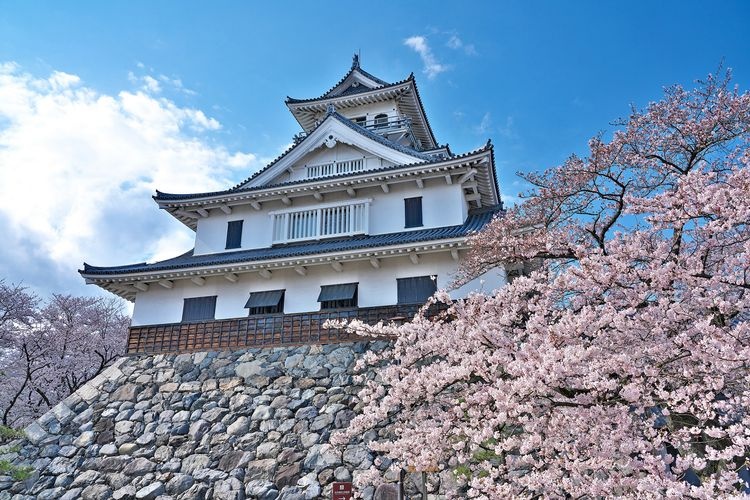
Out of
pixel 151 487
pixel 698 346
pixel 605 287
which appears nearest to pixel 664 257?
pixel 605 287

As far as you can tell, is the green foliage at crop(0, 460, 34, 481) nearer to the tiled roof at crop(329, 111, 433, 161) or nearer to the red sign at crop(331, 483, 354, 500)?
the red sign at crop(331, 483, 354, 500)

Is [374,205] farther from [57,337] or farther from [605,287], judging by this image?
[57,337]

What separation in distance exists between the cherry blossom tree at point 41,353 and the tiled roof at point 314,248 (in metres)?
6.87

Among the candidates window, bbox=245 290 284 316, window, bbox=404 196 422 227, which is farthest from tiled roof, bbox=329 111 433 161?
window, bbox=245 290 284 316

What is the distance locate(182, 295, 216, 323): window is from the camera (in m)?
14.6

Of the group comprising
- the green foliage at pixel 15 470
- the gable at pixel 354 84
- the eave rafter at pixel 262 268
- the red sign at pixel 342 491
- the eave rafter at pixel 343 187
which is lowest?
the red sign at pixel 342 491

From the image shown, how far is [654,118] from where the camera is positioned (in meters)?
7.98

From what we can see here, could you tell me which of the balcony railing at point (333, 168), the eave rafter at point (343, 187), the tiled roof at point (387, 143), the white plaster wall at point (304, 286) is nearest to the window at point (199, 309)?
the white plaster wall at point (304, 286)

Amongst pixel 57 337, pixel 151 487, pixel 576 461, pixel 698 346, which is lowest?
pixel 151 487

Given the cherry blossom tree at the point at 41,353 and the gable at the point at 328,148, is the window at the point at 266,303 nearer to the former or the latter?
the gable at the point at 328,148

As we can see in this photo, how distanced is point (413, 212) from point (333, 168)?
12.3 feet

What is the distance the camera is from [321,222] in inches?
609

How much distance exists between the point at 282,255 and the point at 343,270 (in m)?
1.71

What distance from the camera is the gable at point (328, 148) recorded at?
54.7 ft
